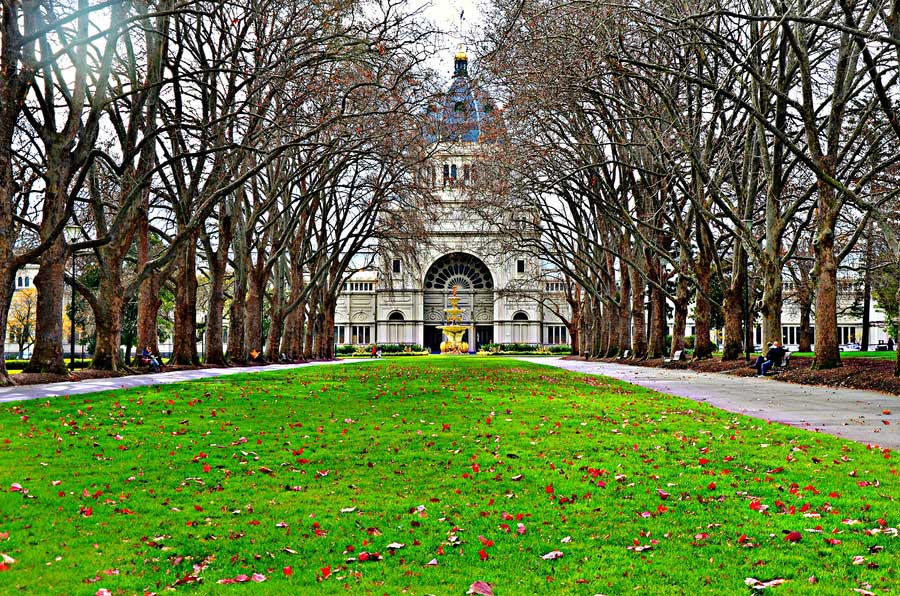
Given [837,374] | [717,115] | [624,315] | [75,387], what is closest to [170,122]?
[75,387]

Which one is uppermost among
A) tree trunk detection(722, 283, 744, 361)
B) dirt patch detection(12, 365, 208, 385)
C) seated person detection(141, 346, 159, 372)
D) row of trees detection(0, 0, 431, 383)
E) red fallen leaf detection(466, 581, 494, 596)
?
row of trees detection(0, 0, 431, 383)

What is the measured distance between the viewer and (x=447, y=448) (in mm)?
9305

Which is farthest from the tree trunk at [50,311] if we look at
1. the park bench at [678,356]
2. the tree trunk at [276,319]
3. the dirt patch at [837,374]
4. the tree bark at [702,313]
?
the park bench at [678,356]

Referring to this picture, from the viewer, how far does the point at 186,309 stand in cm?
2894

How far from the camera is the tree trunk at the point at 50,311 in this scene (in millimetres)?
19797

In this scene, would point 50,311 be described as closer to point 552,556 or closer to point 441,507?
point 441,507

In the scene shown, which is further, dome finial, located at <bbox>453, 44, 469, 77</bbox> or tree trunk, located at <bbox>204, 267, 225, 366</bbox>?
tree trunk, located at <bbox>204, 267, 225, 366</bbox>

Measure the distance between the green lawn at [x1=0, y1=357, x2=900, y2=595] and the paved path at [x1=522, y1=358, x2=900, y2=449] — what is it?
1.22 meters

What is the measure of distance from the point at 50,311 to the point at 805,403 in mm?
17143

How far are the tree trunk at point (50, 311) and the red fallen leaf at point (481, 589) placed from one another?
18037 mm

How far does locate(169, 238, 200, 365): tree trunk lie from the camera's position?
2889cm

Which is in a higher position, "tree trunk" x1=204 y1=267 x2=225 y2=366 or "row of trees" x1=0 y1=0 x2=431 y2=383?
"row of trees" x1=0 y1=0 x2=431 y2=383

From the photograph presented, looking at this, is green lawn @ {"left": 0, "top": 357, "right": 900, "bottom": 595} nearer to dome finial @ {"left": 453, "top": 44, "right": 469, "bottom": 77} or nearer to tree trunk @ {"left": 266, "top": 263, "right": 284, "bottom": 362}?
dome finial @ {"left": 453, "top": 44, "right": 469, "bottom": 77}

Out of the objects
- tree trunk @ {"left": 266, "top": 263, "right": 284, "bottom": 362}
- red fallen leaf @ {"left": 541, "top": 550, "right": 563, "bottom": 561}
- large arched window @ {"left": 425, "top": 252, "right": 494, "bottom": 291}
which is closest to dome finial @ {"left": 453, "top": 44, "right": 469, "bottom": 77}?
tree trunk @ {"left": 266, "top": 263, "right": 284, "bottom": 362}
